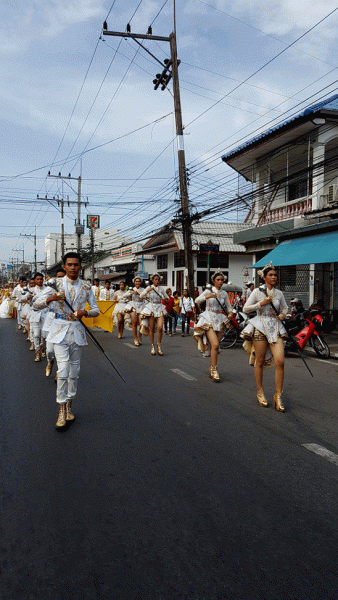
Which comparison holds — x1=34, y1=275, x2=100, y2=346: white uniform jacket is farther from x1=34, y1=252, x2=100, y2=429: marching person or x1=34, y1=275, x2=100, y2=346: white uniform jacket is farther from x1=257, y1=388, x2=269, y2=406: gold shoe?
x1=257, y1=388, x2=269, y2=406: gold shoe

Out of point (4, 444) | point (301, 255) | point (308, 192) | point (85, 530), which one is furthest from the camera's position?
point (308, 192)

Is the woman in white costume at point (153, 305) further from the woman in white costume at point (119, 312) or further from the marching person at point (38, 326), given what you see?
the woman in white costume at point (119, 312)

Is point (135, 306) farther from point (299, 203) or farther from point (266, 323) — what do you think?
point (299, 203)

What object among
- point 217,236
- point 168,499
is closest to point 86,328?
point 168,499

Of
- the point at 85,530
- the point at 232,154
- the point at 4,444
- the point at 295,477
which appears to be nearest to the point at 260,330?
the point at 295,477

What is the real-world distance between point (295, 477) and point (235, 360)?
6581 millimetres

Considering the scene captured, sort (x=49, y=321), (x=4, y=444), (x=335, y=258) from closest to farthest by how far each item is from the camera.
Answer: (x=4, y=444), (x=49, y=321), (x=335, y=258)

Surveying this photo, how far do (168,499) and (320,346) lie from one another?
826cm

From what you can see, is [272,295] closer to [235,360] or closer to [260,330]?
[260,330]

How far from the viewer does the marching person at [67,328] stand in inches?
197

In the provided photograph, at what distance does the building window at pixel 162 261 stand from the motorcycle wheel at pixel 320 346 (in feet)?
77.6

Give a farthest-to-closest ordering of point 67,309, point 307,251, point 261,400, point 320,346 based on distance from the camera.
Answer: point 307,251
point 320,346
point 261,400
point 67,309

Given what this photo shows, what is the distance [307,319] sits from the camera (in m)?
10.8

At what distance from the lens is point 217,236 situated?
104ft
